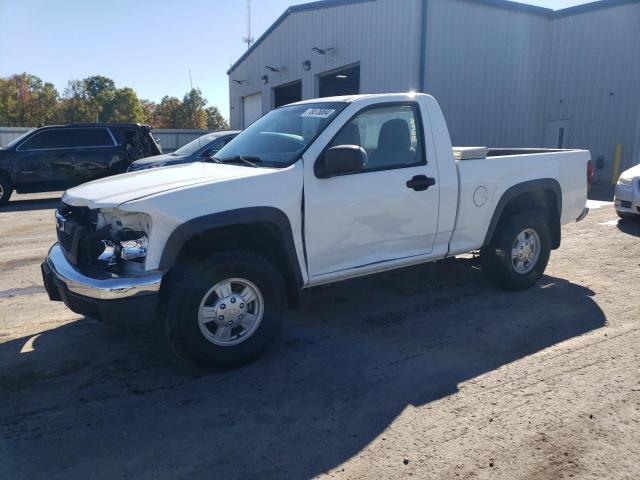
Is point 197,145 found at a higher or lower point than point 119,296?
higher

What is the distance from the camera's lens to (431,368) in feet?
12.5

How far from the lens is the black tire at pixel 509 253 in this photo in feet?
17.3

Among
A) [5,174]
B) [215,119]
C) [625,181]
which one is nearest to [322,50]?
[5,174]

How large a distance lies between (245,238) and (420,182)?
1581mm

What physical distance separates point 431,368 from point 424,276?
7.84ft

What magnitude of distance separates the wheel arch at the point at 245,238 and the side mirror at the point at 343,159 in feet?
1.70

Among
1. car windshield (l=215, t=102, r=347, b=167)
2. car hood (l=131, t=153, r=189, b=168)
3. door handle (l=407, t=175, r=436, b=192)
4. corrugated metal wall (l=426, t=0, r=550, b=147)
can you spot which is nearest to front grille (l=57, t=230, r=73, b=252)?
car windshield (l=215, t=102, r=347, b=167)

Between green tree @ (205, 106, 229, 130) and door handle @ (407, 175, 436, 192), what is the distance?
92.7 meters

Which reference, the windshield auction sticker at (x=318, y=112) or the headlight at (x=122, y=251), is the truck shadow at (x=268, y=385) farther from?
the windshield auction sticker at (x=318, y=112)

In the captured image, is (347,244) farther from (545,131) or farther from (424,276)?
(545,131)

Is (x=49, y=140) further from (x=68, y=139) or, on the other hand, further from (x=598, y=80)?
(x=598, y=80)

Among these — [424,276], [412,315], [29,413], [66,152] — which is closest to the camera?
[29,413]

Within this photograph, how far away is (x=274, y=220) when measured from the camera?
371 cm

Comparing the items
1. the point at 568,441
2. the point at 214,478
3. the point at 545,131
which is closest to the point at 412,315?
the point at 568,441
